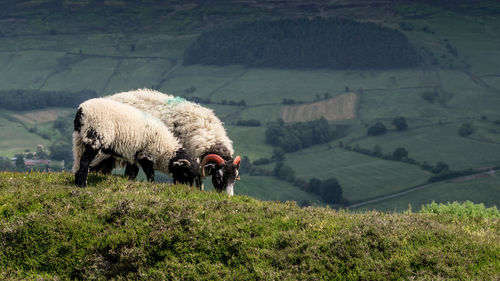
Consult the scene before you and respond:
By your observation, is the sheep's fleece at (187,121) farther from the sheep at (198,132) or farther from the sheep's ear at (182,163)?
the sheep's ear at (182,163)

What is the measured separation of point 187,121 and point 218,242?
8.17 metres

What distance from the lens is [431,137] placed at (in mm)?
196000

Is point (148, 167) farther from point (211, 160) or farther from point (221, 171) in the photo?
point (221, 171)

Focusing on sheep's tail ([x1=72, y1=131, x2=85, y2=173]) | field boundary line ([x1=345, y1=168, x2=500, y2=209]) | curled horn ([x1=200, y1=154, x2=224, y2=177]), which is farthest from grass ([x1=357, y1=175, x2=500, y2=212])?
sheep's tail ([x1=72, y1=131, x2=85, y2=173])

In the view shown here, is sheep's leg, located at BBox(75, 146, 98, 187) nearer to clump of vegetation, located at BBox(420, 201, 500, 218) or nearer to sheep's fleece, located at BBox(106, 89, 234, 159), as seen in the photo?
sheep's fleece, located at BBox(106, 89, 234, 159)

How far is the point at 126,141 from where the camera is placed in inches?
561

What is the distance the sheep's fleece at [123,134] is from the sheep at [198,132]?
1.15 meters

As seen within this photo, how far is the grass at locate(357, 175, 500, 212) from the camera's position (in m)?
134

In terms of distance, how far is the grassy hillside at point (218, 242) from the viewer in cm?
947

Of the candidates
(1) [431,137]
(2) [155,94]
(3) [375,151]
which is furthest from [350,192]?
(2) [155,94]

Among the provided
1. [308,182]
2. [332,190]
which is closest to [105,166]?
[332,190]

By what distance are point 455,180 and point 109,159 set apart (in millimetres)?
154932

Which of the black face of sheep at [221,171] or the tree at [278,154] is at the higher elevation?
the black face of sheep at [221,171]

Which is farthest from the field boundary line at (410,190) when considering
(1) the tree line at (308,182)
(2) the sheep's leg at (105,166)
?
(2) the sheep's leg at (105,166)
